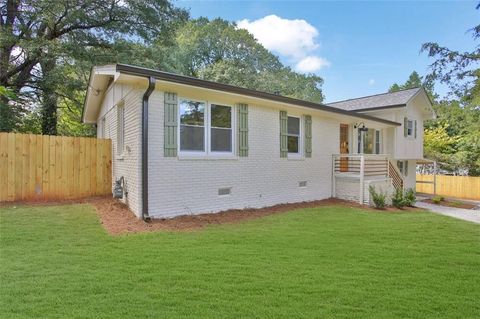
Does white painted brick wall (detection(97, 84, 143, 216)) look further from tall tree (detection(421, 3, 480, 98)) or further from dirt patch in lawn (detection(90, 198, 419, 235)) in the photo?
tall tree (detection(421, 3, 480, 98))

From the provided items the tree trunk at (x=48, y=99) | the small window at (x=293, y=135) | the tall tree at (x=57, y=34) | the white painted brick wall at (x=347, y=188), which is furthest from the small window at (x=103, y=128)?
the white painted brick wall at (x=347, y=188)

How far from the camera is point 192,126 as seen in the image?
25.8 feet

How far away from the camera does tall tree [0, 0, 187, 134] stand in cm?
1273

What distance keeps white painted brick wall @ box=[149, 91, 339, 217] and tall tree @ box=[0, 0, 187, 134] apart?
844 cm

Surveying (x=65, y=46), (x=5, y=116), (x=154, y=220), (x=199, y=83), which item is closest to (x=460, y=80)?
(x=199, y=83)

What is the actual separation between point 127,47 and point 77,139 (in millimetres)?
7490

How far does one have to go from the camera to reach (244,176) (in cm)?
896

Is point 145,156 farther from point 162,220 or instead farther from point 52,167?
point 52,167

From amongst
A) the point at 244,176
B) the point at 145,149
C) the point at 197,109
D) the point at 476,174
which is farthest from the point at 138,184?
the point at 476,174

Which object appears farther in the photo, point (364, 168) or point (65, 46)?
point (65, 46)

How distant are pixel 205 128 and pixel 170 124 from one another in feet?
3.32

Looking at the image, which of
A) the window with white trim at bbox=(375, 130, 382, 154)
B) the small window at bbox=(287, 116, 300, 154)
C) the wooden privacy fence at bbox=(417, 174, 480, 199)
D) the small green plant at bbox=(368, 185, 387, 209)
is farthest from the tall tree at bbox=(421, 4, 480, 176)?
the wooden privacy fence at bbox=(417, 174, 480, 199)

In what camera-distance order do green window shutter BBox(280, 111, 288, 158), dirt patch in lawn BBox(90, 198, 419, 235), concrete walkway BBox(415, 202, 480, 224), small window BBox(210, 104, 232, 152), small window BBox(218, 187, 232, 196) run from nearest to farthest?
1. dirt patch in lawn BBox(90, 198, 419, 235)
2. small window BBox(210, 104, 232, 152)
3. small window BBox(218, 187, 232, 196)
4. concrete walkway BBox(415, 202, 480, 224)
5. green window shutter BBox(280, 111, 288, 158)

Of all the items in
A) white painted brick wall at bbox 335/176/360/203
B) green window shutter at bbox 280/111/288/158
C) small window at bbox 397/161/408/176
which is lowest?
white painted brick wall at bbox 335/176/360/203
